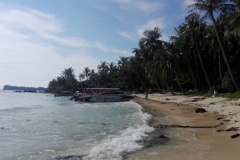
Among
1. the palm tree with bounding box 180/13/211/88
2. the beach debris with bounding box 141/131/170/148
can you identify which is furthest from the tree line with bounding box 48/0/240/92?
the beach debris with bounding box 141/131/170/148

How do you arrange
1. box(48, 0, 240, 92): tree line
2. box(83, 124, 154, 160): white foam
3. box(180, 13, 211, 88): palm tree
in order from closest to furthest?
box(83, 124, 154, 160): white foam → box(48, 0, 240, 92): tree line → box(180, 13, 211, 88): palm tree

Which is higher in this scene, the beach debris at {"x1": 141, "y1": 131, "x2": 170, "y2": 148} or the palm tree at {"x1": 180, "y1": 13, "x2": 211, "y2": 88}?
the palm tree at {"x1": 180, "y1": 13, "x2": 211, "y2": 88}

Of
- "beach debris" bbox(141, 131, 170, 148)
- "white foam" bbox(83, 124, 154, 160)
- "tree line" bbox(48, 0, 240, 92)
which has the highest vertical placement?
"tree line" bbox(48, 0, 240, 92)

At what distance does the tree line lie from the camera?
37.5m

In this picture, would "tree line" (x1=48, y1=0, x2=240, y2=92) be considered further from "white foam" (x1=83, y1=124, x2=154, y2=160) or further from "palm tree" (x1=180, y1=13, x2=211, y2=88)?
"white foam" (x1=83, y1=124, x2=154, y2=160)

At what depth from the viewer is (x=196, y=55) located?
62.0 metres

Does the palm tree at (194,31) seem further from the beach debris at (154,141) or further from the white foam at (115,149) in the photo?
the white foam at (115,149)

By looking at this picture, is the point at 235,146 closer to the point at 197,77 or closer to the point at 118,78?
the point at 197,77

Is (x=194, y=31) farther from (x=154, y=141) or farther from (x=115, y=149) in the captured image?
(x=115, y=149)

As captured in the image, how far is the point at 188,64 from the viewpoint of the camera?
204 ft

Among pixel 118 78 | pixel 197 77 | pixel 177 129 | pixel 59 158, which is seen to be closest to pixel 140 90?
pixel 118 78

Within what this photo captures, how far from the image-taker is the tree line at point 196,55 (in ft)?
123

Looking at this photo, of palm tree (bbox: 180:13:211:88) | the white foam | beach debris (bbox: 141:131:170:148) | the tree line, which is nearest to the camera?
the white foam

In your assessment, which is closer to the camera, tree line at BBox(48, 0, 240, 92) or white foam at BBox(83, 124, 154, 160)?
white foam at BBox(83, 124, 154, 160)
